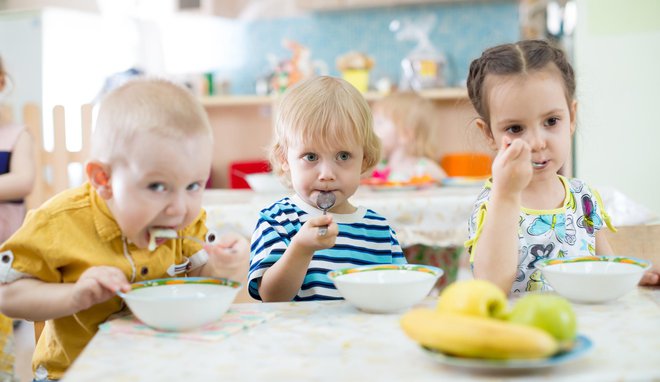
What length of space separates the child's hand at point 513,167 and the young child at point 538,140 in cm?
12

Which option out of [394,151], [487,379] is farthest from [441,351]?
[394,151]

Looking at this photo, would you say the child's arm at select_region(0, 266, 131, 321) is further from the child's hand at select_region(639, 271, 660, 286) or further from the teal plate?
the child's hand at select_region(639, 271, 660, 286)

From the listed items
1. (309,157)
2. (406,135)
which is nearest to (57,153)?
(406,135)

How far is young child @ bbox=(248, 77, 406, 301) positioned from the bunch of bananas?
0.53 meters

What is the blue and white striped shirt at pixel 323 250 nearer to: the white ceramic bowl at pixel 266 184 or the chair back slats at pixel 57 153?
the white ceramic bowl at pixel 266 184

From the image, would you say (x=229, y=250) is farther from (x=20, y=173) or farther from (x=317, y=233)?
(x=20, y=173)

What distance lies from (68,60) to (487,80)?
3.75 meters

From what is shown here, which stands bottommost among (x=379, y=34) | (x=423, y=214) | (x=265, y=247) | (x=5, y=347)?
(x=5, y=347)

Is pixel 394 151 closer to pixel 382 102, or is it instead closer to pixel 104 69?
pixel 382 102

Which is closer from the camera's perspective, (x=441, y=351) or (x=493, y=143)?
(x=441, y=351)

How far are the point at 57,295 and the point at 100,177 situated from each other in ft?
0.55

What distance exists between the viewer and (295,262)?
3.91 feet

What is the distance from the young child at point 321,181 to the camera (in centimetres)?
134

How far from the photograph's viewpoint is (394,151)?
11.1 ft
